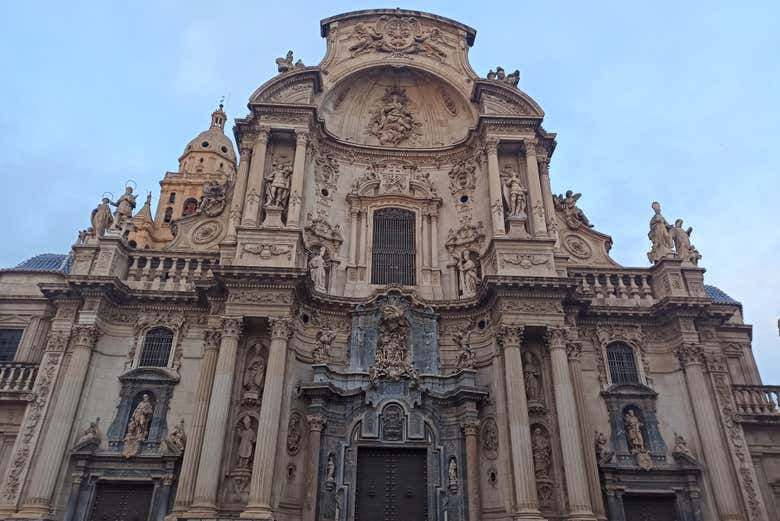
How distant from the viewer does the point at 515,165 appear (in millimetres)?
23250

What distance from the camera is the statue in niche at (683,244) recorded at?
20.9 meters

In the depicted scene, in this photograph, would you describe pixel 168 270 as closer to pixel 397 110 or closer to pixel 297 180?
pixel 297 180

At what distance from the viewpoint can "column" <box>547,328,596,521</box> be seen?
52.6 ft

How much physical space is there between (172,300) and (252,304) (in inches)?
126

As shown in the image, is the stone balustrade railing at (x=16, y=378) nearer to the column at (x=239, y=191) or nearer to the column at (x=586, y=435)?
the column at (x=239, y=191)

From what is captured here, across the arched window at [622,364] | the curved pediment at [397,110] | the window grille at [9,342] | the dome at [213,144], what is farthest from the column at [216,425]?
the dome at [213,144]

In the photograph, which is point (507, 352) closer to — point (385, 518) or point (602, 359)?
point (602, 359)

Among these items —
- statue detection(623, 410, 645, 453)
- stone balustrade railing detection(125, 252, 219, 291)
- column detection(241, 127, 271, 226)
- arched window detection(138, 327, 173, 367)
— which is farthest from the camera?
column detection(241, 127, 271, 226)

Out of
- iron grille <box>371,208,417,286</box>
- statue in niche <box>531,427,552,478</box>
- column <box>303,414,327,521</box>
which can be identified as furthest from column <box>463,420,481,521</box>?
iron grille <box>371,208,417,286</box>

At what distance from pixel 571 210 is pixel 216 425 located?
14.9m

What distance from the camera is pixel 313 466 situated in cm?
1722

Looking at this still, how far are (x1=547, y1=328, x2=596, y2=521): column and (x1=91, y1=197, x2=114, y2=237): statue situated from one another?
50.6 ft

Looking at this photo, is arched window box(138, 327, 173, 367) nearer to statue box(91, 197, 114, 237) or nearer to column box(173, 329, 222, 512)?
column box(173, 329, 222, 512)

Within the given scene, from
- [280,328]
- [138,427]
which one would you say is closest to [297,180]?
[280,328]
